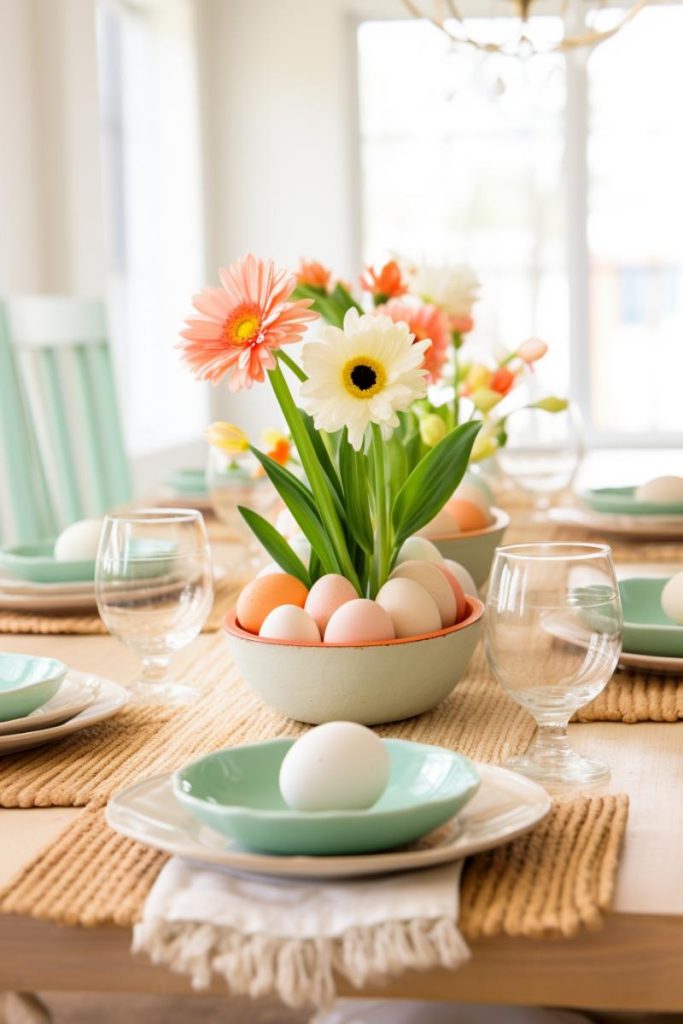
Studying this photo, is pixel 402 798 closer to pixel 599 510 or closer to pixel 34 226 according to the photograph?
pixel 599 510

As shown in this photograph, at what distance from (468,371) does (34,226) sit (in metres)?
2.31

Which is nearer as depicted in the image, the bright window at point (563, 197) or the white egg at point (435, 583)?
the white egg at point (435, 583)

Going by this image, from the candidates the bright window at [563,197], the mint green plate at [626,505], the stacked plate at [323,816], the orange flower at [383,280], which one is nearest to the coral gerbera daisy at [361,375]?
the stacked plate at [323,816]

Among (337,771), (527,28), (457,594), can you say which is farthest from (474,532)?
(527,28)

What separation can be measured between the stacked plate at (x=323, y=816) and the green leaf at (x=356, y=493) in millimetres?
285

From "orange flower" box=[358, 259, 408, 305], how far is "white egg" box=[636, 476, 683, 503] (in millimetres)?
630

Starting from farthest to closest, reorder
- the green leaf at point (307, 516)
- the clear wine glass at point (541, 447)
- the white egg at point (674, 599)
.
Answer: the clear wine glass at point (541, 447), the white egg at point (674, 599), the green leaf at point (307, 516)

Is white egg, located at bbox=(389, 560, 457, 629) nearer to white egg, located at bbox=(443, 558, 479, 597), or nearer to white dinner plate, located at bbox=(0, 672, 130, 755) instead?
white egg, located at bbox=(443, 558, 479, 597)

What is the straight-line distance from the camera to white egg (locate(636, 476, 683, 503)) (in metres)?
1.87

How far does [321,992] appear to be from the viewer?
0.61m

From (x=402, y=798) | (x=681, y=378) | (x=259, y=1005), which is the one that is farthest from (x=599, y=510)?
(x=681, y=378)

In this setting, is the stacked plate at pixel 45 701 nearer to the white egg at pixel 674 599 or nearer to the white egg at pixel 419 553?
the white egg at pixel 419 553

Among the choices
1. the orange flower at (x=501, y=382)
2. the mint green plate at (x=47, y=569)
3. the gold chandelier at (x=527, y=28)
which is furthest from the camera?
the gold chandelier at (x=527, y=28)

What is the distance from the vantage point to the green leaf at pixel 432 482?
102 centimetres
